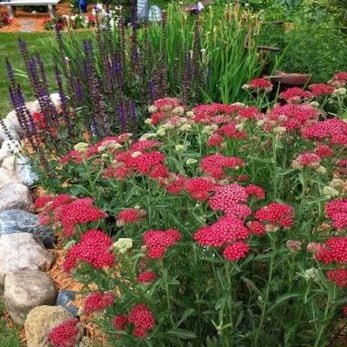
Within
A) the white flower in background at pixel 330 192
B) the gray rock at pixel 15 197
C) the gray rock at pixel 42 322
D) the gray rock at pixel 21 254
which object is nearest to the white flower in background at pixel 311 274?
the white flower in background at pixel 330 192

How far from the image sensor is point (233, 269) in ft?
7.08

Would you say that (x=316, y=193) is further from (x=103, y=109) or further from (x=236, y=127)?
(x=103, y=109)

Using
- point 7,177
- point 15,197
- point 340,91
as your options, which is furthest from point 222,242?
point 7,177

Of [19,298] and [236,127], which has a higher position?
[236,127]

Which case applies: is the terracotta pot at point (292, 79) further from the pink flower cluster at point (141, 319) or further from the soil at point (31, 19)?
the soil at point (31, 19)

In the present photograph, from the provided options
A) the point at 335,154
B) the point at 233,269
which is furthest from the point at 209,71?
the point at 233,269

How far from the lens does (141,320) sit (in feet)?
7.02

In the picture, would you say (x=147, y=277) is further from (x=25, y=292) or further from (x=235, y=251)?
(x=25, y=292)

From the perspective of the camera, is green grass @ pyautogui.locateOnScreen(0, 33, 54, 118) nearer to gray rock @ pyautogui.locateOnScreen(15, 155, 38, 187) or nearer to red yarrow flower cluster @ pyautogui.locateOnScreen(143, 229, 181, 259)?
gray rock @ pyautogui.locateOnScreen(15, 155, 38, 187)

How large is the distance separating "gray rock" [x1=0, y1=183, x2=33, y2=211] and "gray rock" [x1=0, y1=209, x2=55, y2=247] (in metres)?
0.14

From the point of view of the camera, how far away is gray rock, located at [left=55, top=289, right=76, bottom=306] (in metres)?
3.40

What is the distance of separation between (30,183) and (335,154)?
2.47 metres

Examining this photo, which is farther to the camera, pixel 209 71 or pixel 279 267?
pixel 209 71

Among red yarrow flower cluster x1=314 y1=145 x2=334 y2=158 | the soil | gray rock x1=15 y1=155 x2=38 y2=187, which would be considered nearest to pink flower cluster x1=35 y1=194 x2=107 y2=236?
red yarrow flower cluster x1=314 y1=145 x2=334 y2=158
